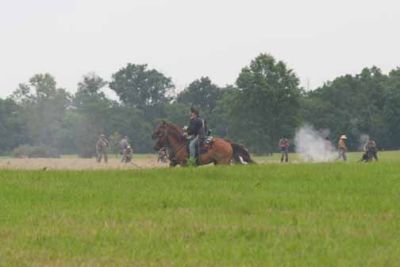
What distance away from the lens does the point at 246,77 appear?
281 feet

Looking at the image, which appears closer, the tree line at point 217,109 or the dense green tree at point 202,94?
the tree line at point 217,109

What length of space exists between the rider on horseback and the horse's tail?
1920mm

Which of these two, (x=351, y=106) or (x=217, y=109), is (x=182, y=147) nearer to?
(x=351, y=106)

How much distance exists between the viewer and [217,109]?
120000 mm

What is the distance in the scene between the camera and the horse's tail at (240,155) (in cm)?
2628

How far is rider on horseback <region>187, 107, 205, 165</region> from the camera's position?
24.4m

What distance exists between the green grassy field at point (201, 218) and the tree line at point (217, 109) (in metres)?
65.6

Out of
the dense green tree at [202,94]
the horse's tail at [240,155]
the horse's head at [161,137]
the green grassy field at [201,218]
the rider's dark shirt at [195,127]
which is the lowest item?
the green grassy field at [201,218]

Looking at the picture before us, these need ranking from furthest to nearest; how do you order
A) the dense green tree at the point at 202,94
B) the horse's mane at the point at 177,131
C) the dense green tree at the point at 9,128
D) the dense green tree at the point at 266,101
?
the dense green tree at the point at 202,94 < the dense green tree at the point at 9,128 < the dense green tree at the point at 266,101 < the horse's mane at the point at 177,131

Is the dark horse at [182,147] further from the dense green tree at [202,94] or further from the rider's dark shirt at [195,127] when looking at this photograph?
the dense green tree at [202,94]

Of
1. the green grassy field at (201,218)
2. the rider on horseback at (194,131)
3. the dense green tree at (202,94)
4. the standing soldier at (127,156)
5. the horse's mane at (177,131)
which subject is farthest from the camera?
the dense green tree at (202,94)

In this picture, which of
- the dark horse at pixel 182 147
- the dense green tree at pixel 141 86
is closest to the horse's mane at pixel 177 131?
the dark horse at pixel 182 147

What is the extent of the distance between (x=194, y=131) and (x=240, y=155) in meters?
2.51

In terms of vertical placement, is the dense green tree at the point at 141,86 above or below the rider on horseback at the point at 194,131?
above
